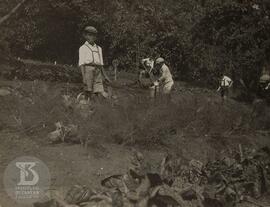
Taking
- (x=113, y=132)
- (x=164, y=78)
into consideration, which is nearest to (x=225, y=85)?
(x=164, y=78)

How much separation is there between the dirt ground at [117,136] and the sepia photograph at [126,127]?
1 cm

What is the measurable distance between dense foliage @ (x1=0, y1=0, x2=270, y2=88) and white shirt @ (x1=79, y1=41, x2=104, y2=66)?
1.18m

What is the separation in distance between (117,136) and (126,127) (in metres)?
0.16

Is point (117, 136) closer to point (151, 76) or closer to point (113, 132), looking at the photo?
point (113, 132)

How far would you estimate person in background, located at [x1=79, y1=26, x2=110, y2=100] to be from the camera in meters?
8.06

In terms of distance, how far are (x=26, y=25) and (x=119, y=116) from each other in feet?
15.0

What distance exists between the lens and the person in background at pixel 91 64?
806 centimetres

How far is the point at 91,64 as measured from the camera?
8.16 meters

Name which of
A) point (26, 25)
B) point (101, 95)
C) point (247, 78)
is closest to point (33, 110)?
point (101, 95)

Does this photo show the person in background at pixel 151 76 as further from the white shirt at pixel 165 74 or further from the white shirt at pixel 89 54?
the white shirt at pixel 89 54

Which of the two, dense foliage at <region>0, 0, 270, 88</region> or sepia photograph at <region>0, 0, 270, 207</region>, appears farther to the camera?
dense foliage at <region>0, 0, 270, 88</region>

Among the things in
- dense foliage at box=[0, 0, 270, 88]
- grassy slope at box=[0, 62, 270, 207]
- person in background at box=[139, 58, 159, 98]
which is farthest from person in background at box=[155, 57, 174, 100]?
grassy slope at box=[0, 62, 270, 207]

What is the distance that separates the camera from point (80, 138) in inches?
253

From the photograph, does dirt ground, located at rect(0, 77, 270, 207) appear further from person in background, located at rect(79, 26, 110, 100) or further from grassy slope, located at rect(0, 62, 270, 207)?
person in background, located at rect(79, 26, 110, 100)
